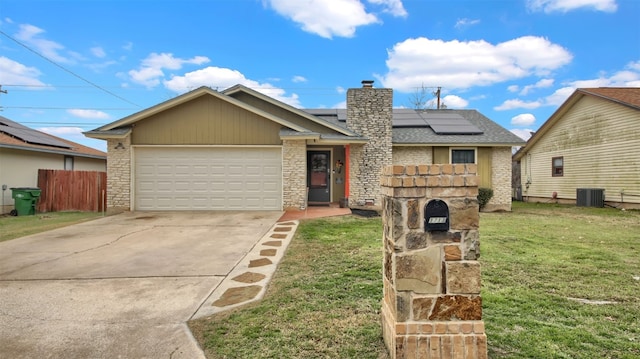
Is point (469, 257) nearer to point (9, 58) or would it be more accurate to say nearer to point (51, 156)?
point (51, 156)

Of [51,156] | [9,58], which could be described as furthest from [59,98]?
[51,156]

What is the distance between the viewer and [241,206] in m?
11.0

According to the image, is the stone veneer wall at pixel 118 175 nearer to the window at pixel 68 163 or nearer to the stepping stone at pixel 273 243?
the window at pixel 68 163

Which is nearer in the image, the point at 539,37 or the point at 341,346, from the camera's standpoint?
the point at 341,346

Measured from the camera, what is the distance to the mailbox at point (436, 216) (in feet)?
7.31

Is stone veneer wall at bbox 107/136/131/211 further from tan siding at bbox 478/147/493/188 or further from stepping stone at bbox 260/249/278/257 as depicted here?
tan siding at bbox 478/147/493/188

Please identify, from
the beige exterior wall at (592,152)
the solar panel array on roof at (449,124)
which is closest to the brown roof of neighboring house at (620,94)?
the beige exterior wall at (592,152)

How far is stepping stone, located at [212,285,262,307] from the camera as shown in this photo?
3.43m

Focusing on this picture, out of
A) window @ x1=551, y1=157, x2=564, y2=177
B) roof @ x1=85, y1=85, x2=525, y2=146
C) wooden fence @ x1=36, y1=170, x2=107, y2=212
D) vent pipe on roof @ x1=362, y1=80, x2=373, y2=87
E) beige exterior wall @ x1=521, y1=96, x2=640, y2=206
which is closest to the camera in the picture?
roof @ x1=85, y1=85, x2=525, y2=146

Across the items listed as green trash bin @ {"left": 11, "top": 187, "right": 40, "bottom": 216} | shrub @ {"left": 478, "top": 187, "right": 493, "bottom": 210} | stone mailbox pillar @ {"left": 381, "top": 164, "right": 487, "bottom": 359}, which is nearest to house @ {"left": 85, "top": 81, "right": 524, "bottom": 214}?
green trash bin @ {"left": 11, "top": 187, "right": 40, "bottom": 216}

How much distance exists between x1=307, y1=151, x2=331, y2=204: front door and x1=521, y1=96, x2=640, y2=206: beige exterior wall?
38.9ft

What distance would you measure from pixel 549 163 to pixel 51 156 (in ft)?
78.9

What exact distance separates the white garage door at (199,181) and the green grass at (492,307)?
17.2ft

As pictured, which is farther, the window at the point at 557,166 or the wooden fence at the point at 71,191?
the window at the point at 557,166
